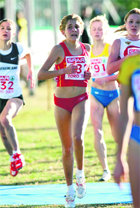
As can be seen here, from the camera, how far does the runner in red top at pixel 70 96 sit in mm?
6375

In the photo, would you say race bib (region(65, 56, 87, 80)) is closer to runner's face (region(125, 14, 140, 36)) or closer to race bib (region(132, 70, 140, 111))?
runner's face (region(125, 14, 140, 36))

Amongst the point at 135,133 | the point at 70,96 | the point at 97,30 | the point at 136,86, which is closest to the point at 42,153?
the point at 97,30

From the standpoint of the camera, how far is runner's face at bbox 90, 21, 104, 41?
8281 mm

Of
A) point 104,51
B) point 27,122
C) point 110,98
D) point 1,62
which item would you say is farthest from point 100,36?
point 27,122

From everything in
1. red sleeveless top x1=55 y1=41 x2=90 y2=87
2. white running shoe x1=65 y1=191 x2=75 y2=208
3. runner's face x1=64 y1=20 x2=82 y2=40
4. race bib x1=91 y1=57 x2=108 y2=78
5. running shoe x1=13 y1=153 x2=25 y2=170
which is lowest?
running shoe x1=13 y1=153 x2=25 y2=170

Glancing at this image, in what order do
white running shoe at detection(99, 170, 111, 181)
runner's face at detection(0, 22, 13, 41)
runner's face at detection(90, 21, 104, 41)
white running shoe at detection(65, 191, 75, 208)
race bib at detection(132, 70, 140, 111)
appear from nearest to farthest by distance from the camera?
race bib at detection(132, 70, 140, 111) → white running shoe at detection(65, 191, 75, 208) → runner's face at detection(0, 22, 13, 41) → white running shoe at detection(99, 170, 111, 181) → runner's face at detection(90, 21, 104, 41)

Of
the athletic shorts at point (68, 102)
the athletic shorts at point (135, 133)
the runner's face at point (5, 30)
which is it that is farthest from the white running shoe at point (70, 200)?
the runner's face at point (5, 30)

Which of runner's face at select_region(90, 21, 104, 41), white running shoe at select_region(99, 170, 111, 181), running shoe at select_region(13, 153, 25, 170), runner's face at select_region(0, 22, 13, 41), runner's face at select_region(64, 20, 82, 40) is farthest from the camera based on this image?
runner's face at select_region(90, 21, 104, 41)

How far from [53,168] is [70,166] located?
10.2 ft

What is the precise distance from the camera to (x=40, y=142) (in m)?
12.7

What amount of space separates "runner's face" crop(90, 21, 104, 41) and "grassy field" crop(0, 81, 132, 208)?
202cm

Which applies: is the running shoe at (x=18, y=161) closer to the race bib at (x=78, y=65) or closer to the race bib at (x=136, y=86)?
the race bib at (x=78, y=65)

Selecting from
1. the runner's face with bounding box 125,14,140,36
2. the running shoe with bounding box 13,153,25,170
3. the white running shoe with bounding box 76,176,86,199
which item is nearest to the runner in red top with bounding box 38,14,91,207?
the white running shoe with bounding box 76,176,86,199

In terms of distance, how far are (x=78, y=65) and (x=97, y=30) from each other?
181 cm
